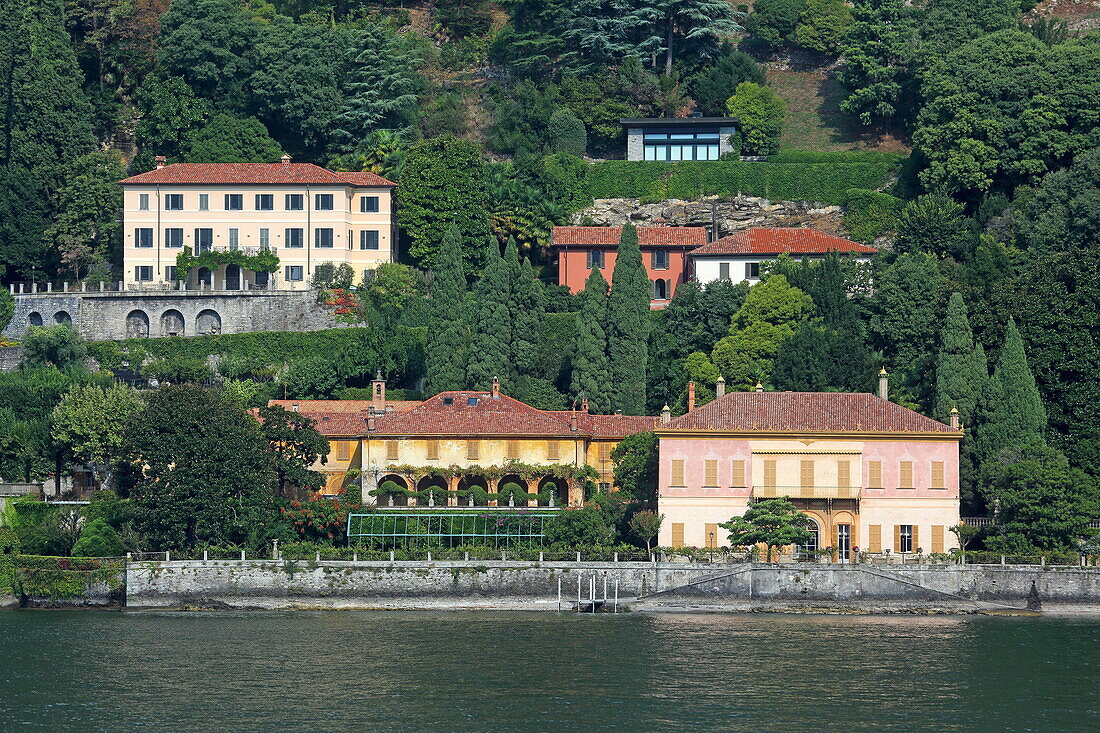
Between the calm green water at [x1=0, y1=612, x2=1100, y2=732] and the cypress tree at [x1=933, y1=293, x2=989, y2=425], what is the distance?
40.1ft

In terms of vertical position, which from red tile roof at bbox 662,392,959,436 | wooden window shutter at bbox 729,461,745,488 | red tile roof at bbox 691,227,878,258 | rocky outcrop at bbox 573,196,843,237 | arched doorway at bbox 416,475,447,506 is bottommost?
arched doorway at bbox 416,475,447,506

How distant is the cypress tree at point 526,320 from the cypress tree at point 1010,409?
72.9 ft

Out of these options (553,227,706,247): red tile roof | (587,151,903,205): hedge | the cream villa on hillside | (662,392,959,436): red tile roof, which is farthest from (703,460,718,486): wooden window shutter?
(587,151,903,205): hedge

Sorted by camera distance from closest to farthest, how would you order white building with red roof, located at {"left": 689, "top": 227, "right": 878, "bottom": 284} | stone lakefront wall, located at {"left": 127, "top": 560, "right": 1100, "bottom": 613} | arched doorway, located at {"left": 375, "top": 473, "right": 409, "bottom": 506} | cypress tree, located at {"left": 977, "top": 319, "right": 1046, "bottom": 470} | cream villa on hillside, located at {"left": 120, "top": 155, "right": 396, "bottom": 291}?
1. stone lakefront wall, located at {"left": 127, "top": 560, "right": 1100, "bottom": 613}
2. cypress tree, located at {"left": 977, "top": 319, "right": 1046, "bottom": 470}
3. arched doorway, located at {"left": 375, "top": 473, "right": 409, "bottom": 506}
4. white building with red roof, located at {"left": 689, "top": 227, "right": 878, "bottom": 284}
5. cream villa on hillside, located at {"left": 120, "top": 155, "right": 396, "bottom": 291}

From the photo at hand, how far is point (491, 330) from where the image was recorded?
329 ft

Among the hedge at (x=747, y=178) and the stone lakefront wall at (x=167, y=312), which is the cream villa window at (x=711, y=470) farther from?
the hedge at (x=747, y=178)

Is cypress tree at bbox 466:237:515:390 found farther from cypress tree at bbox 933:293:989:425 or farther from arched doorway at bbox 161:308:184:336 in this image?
cypress tree at bbox 933:293:989:425

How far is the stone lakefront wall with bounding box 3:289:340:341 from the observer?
11056 centimetres

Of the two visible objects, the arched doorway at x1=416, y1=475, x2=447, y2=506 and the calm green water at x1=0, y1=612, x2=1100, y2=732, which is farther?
the arched doorway at x1=416, y1=475, x2=447, y2=506

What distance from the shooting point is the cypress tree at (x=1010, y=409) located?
290 feet

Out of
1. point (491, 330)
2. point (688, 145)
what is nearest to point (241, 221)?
point (491, 330)

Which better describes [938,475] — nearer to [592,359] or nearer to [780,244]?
→ [592,359]

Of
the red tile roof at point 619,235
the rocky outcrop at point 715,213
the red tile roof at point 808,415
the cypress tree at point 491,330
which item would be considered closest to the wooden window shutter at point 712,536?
the red tile roof at point 808,415

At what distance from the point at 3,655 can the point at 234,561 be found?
13143mm
